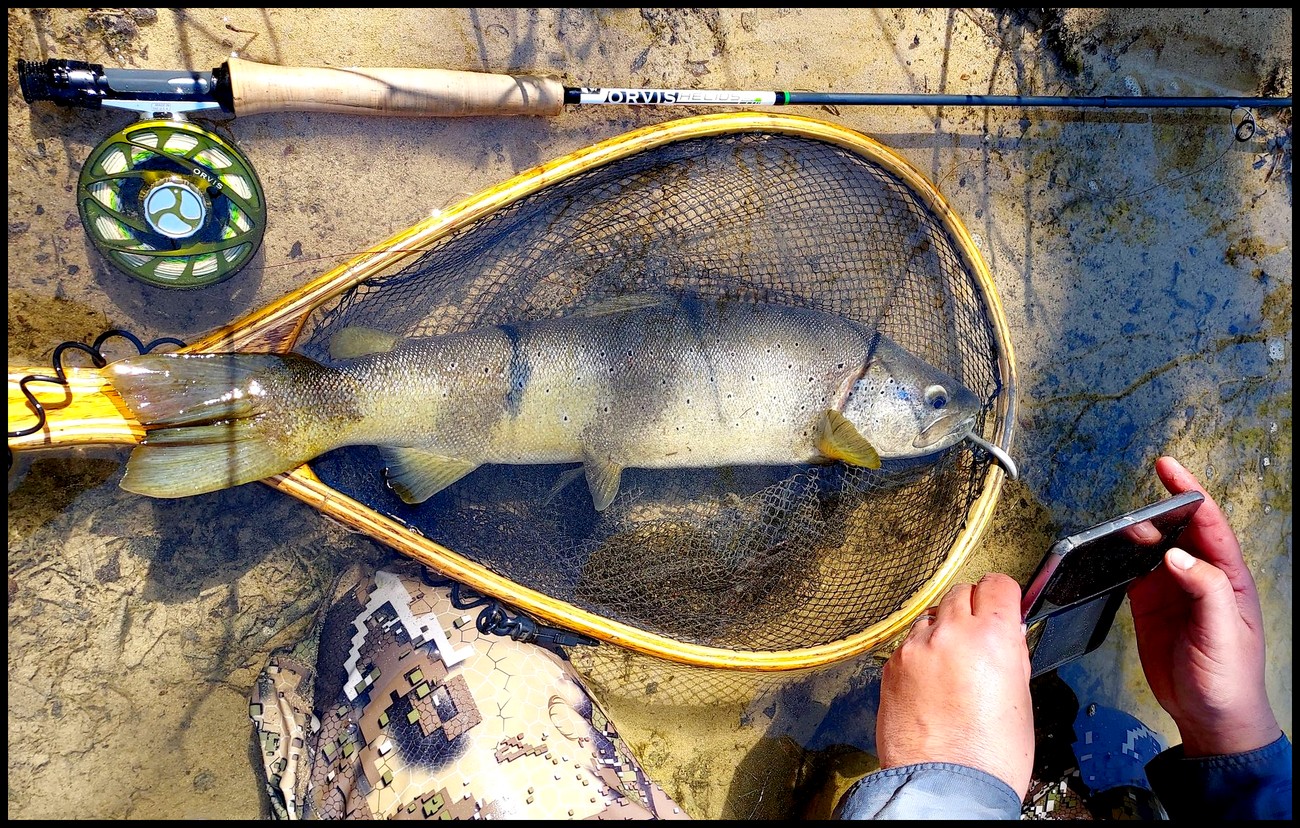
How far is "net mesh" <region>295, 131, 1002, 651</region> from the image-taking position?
106 inches

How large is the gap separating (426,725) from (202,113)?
223cm

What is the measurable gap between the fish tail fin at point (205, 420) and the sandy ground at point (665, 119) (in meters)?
0.55

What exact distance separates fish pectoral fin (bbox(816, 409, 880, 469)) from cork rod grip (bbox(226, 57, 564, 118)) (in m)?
1.54

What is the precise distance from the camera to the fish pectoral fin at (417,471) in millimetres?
2510

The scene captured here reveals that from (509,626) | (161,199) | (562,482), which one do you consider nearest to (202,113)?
(161,199)

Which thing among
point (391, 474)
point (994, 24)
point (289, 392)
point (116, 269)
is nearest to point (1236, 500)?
point (994, 24)

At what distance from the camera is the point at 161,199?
238cm

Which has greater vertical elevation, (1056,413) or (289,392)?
(289,392)

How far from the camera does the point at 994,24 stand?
312 cm

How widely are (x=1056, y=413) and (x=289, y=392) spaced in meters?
3.20

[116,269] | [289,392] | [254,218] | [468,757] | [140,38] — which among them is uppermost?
[140,38]

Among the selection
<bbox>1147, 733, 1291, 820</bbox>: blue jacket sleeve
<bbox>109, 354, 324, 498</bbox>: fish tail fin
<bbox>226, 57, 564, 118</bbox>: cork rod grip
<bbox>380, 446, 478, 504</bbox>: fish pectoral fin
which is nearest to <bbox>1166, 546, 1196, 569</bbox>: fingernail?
<bbox>1147, 733, 1291, 820</bbox>: blue jacket sleeve

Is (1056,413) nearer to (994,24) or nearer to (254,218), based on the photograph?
(994,24)

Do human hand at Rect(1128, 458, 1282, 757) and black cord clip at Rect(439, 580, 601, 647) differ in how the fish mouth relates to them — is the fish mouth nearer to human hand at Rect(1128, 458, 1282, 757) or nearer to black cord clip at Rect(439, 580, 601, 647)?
human hand at Rect(1128, 458, 1282, 757)
